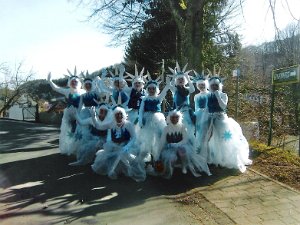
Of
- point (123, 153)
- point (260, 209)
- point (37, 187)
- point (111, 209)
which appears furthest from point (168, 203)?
point (37, 187)

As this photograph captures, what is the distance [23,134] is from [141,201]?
10.5 m

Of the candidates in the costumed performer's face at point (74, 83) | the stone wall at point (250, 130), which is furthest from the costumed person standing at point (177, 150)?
the stone wall at point (250, 130)

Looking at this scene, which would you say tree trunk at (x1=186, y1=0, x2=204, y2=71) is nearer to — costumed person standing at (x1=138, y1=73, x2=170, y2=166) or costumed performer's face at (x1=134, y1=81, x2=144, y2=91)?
costumed performer's face at (x1=134, y1=81, x2=144, y2=91)

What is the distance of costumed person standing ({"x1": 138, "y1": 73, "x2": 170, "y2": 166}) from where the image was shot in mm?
8836

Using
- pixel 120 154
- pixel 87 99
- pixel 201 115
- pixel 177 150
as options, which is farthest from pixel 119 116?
pixel 87 99

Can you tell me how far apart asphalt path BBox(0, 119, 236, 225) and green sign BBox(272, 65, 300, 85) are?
2.77m

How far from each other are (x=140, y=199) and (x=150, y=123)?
2573 millimetres

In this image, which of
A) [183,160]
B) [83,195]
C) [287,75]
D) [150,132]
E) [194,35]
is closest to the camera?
[83,195]

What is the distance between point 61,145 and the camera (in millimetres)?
10875

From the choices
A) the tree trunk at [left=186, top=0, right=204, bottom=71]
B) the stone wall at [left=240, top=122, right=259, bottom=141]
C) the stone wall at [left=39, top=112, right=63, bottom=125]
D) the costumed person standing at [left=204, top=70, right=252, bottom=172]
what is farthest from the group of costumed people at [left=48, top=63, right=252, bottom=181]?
the stone wall at [left=39, top=112, right=63, bottom=125]

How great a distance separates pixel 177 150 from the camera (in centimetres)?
818

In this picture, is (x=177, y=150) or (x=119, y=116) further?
(x=119, y=116)

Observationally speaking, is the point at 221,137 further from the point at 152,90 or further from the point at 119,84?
the point at 119,84

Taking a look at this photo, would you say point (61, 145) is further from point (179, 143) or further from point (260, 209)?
point (260, 209)
